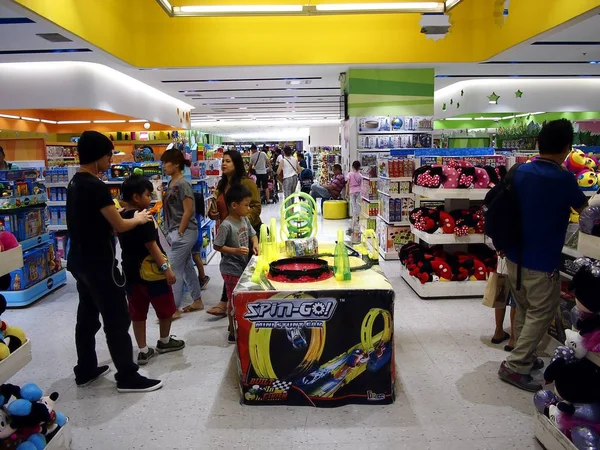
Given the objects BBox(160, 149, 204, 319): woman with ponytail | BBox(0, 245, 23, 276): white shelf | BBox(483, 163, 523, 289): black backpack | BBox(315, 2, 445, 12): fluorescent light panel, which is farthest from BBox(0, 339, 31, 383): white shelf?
BBox(315, 2, 445, 12): fluorescent light panel

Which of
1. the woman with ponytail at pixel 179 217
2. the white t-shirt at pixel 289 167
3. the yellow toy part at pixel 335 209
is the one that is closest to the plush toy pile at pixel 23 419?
the woman with ponytail at pixel 179 217

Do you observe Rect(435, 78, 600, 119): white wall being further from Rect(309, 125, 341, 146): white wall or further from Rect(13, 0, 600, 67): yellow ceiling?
Rect(309, 125, 341, 146): white wall

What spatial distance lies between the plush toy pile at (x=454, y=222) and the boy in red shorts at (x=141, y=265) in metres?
3.00

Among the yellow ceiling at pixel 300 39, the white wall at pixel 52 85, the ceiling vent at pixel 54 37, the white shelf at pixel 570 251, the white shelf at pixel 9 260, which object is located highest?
the yellow ceiling at pixel 300 39

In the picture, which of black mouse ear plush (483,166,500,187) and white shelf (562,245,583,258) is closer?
white shelf (562,245,583,258)

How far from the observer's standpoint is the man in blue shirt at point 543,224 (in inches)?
123

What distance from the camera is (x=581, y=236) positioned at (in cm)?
243

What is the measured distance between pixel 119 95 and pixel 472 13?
6.66 metres

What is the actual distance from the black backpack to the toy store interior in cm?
→ 1

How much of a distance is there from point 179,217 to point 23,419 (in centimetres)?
280

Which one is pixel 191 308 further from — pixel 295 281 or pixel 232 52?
pixel 232 52

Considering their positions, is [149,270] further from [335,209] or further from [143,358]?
[335,209]

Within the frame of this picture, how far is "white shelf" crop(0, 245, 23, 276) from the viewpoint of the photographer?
7.56ft

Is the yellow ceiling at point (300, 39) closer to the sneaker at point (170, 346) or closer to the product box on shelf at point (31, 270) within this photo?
the product box on shelf at point (31, 270)
